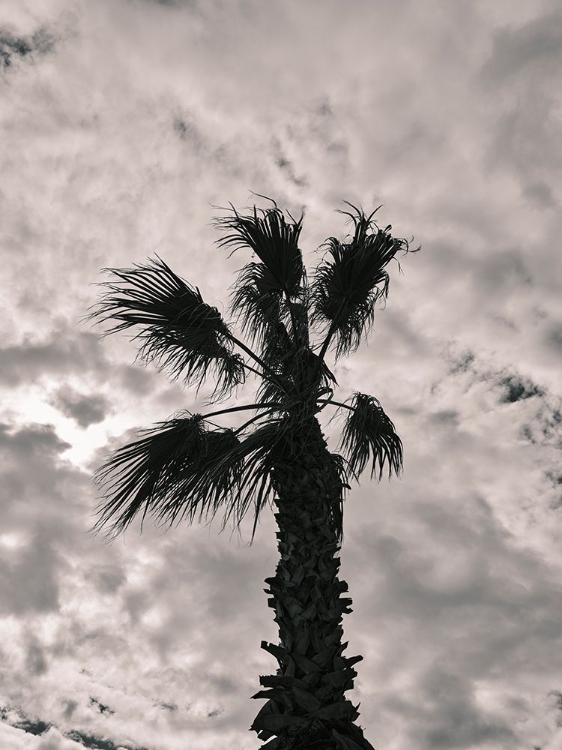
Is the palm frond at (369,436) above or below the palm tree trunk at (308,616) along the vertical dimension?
above

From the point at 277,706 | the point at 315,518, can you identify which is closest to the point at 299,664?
the point at 277,706

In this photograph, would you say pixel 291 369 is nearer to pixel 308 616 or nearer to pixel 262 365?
pixel 262 365

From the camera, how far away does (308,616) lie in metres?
5.90

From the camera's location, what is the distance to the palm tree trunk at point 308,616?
5465 millimetres

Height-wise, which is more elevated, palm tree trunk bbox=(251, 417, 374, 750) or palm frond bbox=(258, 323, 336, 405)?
palm frond bbox=(258, 323, 336, 405)

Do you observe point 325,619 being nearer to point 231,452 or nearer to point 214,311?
point 231,452

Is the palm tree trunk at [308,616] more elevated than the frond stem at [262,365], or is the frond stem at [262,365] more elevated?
the frond stem at [262,365]

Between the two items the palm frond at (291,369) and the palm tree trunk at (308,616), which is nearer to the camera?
the palm tree trunk at (308,616)

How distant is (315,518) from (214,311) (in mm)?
2428

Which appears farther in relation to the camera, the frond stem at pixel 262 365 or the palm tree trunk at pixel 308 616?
the frond stem at pixel 262 365

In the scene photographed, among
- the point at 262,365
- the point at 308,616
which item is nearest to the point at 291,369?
the point at 262,365

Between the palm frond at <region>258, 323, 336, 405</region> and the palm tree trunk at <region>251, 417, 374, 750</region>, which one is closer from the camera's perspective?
the palm tree trunk at <region>251, 417, 374, 750</region>

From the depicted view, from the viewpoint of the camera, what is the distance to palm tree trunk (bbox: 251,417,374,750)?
546cm

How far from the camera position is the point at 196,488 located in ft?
23.6
